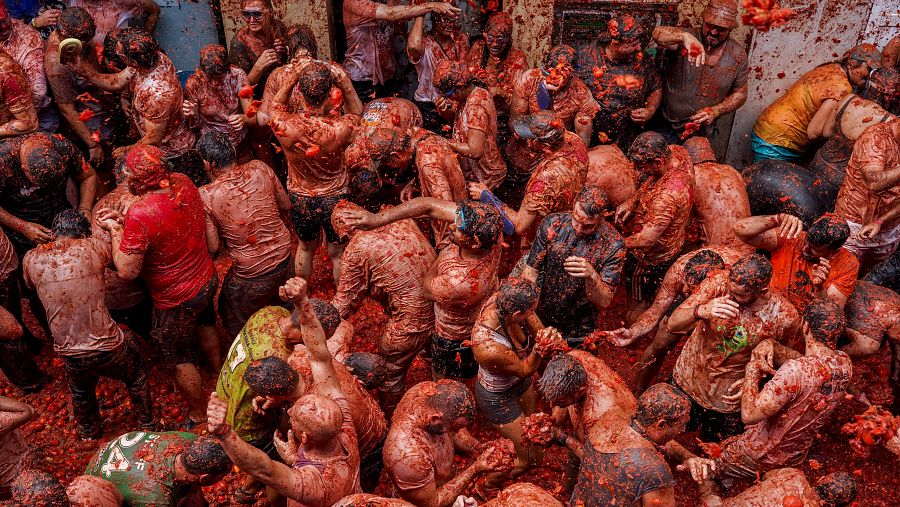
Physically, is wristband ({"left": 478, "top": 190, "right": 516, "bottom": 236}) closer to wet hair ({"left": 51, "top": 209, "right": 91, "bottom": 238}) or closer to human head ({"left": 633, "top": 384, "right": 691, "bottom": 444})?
human head ({"left": 633, "top": 384, "right": 691, "bottom": 444})

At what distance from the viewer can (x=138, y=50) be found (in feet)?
24.9

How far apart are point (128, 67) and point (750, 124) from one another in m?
7.31

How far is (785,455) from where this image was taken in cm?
545

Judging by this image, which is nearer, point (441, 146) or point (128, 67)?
point (441, 146)

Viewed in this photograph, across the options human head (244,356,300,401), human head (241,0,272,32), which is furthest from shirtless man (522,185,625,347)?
human head (241,0,272,32)

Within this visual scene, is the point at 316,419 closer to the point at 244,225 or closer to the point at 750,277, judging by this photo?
the point at 244,225

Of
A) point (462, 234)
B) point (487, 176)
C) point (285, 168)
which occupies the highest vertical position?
point (462, 234)

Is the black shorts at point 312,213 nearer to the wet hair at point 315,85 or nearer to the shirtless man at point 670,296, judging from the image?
the wet hair at point 315,85

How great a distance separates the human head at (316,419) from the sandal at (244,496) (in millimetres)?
1323

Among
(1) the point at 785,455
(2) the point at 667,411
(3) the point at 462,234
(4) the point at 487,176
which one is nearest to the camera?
(2) the point at 667,411

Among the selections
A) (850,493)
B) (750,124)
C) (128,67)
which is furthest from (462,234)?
(750,124)

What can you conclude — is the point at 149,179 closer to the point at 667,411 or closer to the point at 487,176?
the point at 487,176

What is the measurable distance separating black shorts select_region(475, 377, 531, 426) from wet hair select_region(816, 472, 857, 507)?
213 cm

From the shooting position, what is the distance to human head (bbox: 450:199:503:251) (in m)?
5.80
